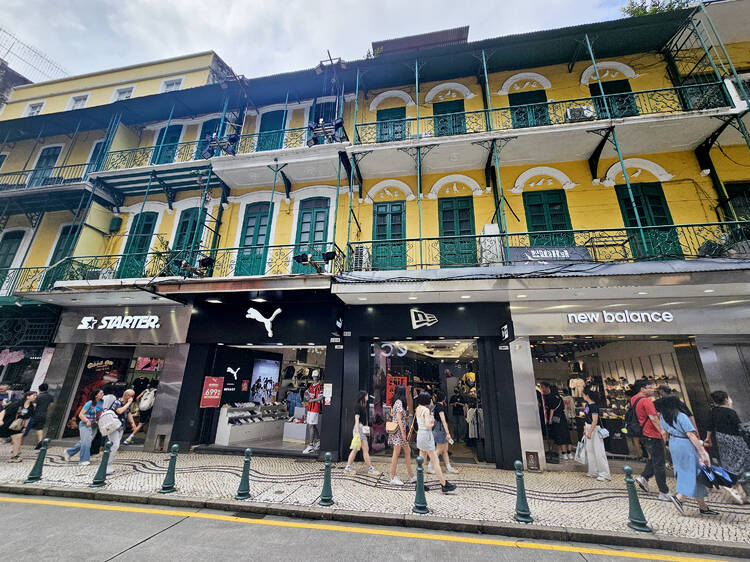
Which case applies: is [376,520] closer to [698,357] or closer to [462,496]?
[462,496]

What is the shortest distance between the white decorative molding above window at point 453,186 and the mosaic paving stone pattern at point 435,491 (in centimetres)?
827

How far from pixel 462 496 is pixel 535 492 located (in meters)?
1.61

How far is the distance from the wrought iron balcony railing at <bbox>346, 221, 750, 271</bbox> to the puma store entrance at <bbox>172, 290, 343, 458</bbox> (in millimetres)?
2312

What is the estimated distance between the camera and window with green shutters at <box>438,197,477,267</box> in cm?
985

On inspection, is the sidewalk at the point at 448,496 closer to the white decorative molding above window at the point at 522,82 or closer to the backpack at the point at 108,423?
the backpack at the point at 108,423

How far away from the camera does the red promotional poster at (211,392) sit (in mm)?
10398

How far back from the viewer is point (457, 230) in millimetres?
10531

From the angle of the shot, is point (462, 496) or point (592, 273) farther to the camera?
point (592, 273)

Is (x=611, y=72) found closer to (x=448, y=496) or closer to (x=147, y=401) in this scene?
(x=448, y=496)

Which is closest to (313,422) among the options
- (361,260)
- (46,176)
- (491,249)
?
(361,260)

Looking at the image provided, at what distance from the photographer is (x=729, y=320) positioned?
27.1ft

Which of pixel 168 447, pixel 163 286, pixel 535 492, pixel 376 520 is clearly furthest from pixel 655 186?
pixel 168 447

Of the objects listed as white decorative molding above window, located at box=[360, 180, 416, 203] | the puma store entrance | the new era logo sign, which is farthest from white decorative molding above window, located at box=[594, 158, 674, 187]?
the puma store entrance

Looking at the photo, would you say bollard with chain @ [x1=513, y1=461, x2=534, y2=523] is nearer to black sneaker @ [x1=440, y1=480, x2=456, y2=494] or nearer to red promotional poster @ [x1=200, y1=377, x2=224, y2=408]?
black sneaker @ [x1=440, y1=480, x2=456, y2=494]
